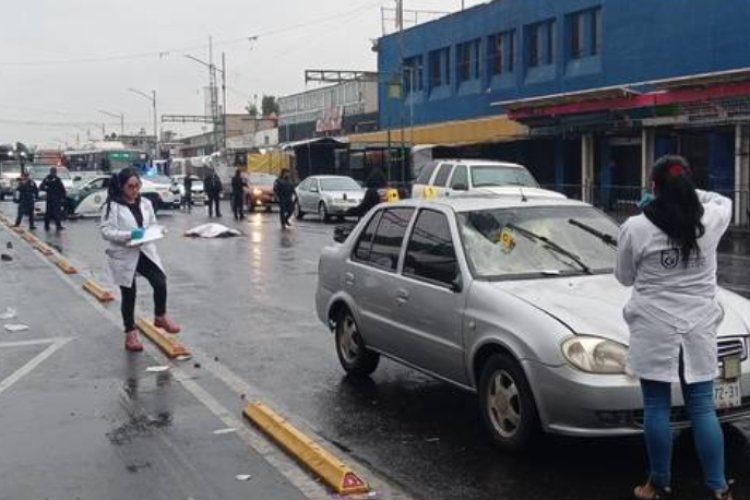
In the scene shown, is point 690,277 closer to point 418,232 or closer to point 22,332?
point 418,232

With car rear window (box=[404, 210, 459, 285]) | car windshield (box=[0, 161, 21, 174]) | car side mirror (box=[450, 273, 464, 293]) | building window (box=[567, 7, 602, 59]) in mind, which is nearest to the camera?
car side mirror (box=[450, 273, 464, 293])

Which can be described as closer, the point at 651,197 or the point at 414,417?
the point at 651,197

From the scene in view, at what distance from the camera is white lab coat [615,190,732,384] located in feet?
15.4

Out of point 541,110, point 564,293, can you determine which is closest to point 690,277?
point 564,293

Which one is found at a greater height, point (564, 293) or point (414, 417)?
point (564, 293)

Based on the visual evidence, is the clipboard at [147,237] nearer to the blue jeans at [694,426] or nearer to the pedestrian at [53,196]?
the blue jeans at [694,426]

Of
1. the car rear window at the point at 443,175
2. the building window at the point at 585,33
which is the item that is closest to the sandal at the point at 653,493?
the car rear window at the point at 443,175

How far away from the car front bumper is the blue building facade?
67.9 ft

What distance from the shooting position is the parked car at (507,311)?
5344 millimetres

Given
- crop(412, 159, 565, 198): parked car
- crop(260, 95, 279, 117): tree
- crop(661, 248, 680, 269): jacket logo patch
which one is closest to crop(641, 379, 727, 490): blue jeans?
crop(661, 248, 680, 269): jacket logo patch

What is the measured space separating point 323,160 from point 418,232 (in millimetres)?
38858

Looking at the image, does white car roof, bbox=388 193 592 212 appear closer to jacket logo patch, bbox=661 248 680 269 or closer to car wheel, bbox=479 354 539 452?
car wheel, bbox=479 354 539 452

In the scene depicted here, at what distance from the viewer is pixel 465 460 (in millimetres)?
5828

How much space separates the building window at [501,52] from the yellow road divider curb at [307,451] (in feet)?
118
